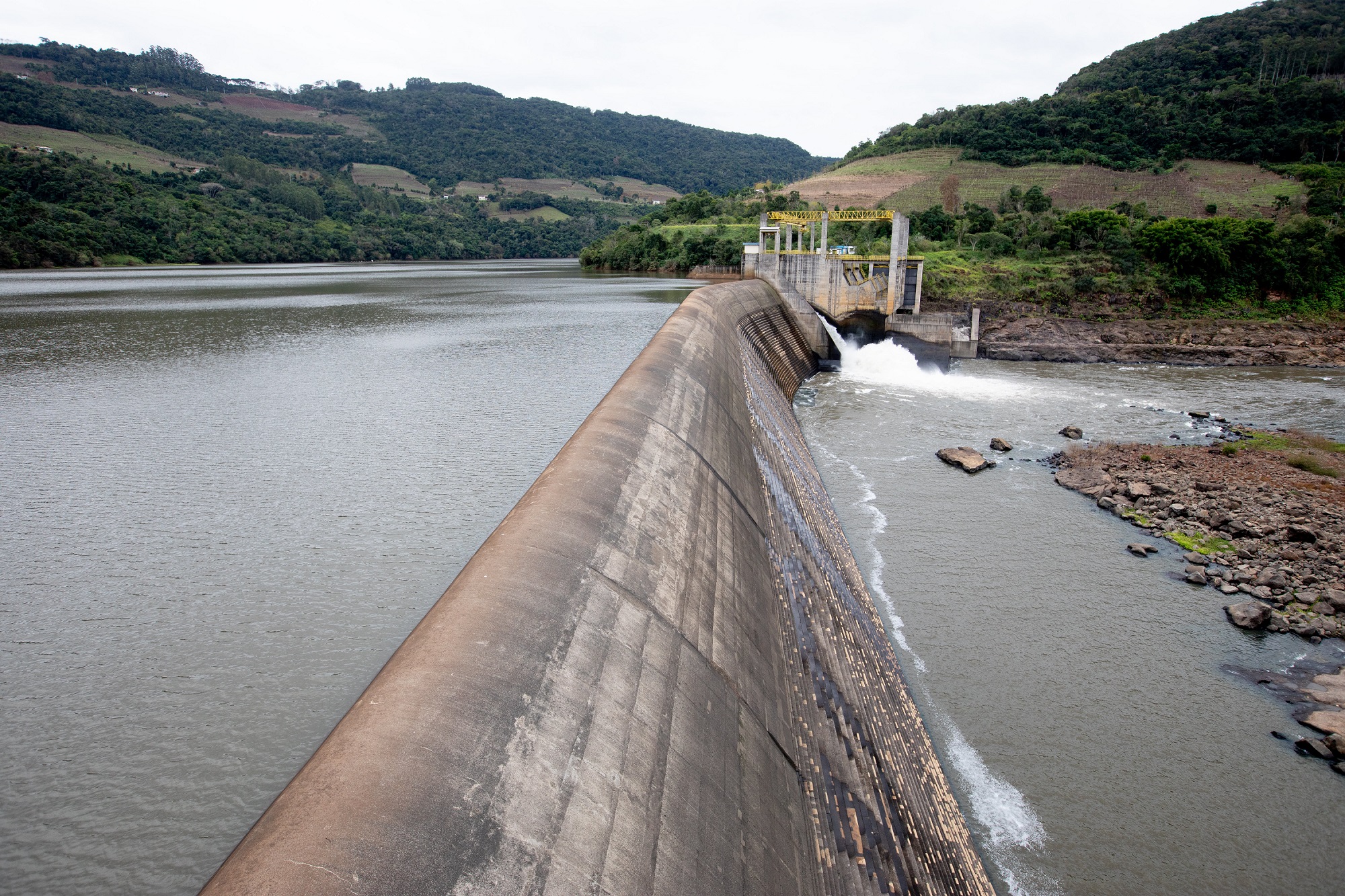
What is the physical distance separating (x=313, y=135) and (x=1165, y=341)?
17285 cm

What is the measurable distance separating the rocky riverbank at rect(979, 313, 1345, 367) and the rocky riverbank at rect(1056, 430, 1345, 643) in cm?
1467

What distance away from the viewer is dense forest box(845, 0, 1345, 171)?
63.5 meters

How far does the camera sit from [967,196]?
208 feet

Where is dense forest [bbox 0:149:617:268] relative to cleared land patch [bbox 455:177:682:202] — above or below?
below

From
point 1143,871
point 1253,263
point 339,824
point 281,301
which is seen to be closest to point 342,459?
point 339,824

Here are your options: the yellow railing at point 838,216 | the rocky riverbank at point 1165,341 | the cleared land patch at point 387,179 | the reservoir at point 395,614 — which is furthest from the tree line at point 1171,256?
the cleared land patch at point 387,179

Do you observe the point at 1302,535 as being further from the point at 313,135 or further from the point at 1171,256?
the point at 313,135

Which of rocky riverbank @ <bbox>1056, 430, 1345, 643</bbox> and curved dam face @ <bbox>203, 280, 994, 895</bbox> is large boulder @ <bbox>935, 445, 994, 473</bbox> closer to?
rocky riverbank @ <bbox>1056, 430, 1345, 643</bbox>

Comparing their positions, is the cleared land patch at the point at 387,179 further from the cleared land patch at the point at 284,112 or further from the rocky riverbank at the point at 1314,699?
the rocky riverbank at the point at 1314,699

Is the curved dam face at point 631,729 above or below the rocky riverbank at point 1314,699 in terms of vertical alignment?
above

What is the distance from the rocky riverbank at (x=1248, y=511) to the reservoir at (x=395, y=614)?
1.76ft

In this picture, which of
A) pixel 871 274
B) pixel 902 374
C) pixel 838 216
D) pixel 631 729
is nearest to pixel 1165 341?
pixel 871 274

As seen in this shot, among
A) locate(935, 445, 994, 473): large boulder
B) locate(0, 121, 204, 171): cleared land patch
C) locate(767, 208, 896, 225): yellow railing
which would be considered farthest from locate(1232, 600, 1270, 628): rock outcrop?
locate(0, 121, 204, 171): cleared land patch

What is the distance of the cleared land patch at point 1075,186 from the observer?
57.4 meters
